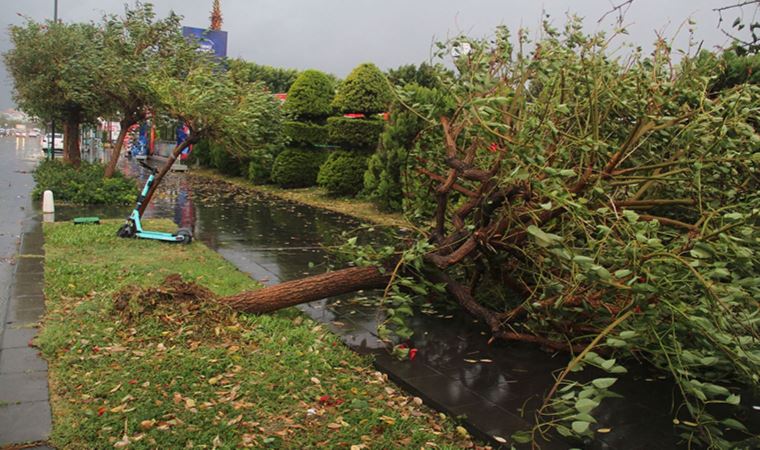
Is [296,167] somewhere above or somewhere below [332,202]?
above

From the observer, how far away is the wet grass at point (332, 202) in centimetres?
1285

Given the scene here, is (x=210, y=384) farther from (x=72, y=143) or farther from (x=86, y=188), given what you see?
(x=72, y=143)

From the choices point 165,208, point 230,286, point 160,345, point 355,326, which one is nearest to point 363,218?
point 165,208

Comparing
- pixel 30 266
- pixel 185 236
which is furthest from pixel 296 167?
pixel 30 266

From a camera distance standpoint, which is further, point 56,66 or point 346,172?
point 346,172

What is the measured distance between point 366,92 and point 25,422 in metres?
13.5

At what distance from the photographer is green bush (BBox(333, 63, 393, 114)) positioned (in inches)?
628

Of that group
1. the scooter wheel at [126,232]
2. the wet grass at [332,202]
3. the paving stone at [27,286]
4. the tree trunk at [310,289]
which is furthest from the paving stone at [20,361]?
the wet grass at [332,202]

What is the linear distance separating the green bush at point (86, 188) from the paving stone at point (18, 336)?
8.58 m

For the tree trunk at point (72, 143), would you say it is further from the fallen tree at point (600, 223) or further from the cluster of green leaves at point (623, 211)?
the cluster of green leaves at point (623, 211)

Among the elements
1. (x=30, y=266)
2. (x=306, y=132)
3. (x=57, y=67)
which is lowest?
(x=30, y=266)

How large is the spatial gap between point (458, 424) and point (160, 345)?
229 cm

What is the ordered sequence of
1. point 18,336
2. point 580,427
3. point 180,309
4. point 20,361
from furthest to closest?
point 180,309 < point 18,336 < point 20,361 < point 580,427

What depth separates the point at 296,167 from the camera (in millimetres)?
18422
